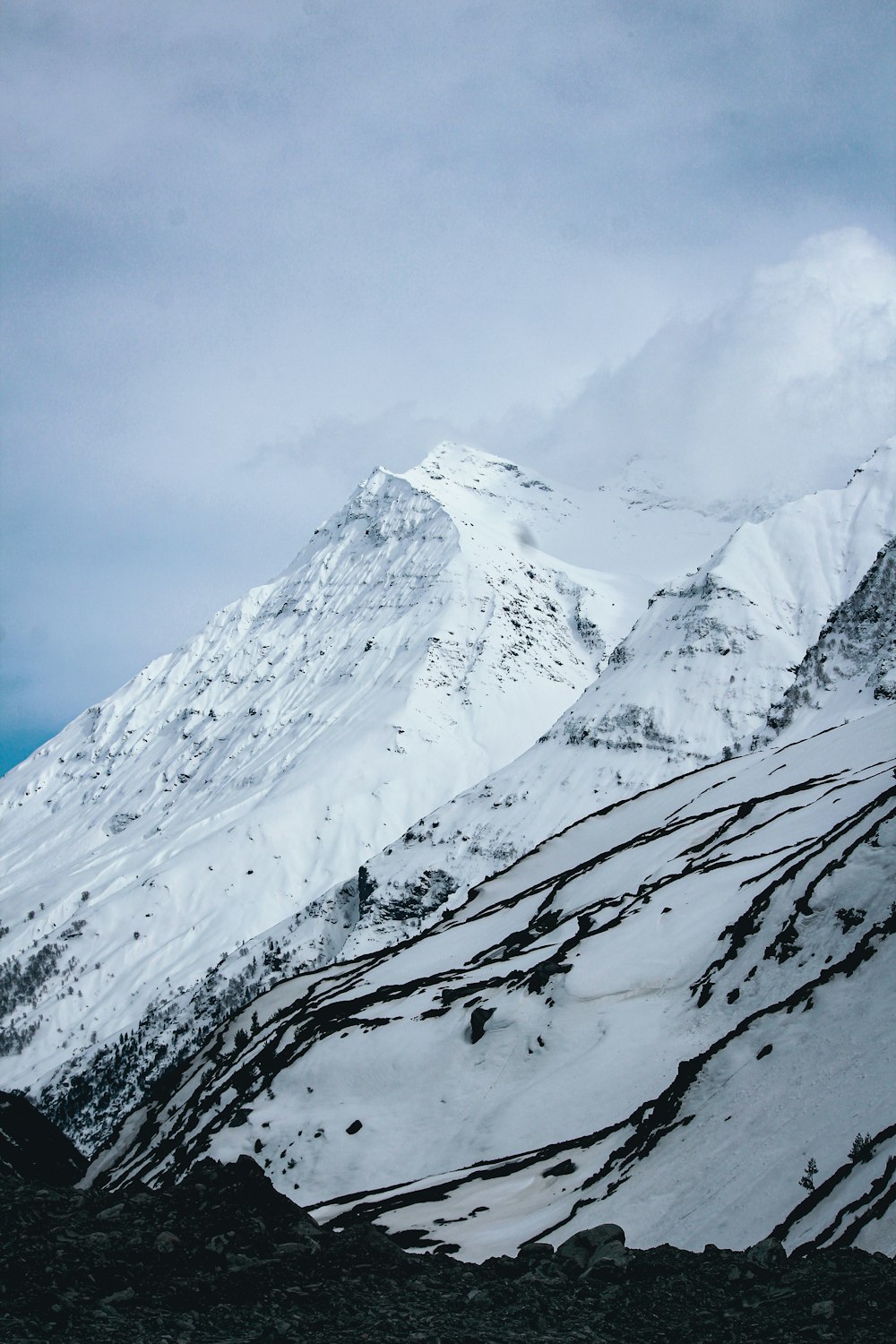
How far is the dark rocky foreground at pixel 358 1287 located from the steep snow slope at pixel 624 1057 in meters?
2.53

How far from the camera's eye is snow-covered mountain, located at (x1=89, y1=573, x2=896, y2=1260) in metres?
17.5

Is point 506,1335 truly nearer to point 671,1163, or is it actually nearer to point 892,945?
point 671,1163

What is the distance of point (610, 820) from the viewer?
6688 centimetres

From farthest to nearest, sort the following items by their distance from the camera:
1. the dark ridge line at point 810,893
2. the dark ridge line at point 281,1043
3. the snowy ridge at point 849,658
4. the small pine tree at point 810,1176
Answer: the snowy ridge at point 849,658 → the dark ridge line at point 281,1043 → the dark ridge line at point 810,893 → the small pine tree at point 810,1176

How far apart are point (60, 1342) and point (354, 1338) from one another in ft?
8.83

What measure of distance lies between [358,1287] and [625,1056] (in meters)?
17.5

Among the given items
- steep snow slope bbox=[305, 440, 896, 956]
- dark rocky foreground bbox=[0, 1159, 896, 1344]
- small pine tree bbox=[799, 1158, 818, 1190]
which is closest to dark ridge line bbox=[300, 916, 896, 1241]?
small pine tree bbox=[799, 1158, 818, 1190]

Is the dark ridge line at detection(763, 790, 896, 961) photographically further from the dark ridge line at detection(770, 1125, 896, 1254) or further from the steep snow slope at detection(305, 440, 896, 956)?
the steep snow slope at detection(305, 440, 896, 956)

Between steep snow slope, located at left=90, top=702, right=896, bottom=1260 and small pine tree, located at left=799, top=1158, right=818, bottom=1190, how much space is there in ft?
0.52

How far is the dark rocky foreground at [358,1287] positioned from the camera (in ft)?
33.4

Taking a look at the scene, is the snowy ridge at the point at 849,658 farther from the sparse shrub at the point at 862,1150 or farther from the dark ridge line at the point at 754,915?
the sparse shrub at the point at 862,1150

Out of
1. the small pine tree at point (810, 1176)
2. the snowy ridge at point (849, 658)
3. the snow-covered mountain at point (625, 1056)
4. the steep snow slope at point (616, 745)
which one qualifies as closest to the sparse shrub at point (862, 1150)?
the snow-covered mountain at point (625, 1056)

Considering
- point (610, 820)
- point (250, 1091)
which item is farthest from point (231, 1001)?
point (250, 1091)

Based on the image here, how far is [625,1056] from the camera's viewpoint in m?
27.8
